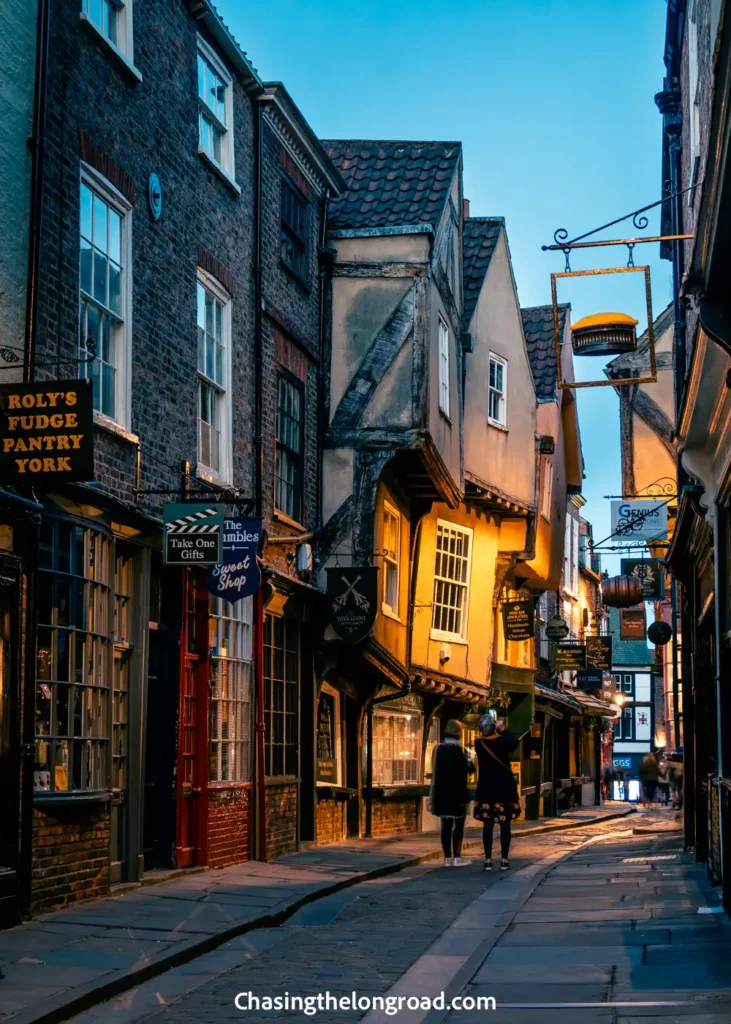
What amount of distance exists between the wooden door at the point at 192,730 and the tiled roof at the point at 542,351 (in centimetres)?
1721

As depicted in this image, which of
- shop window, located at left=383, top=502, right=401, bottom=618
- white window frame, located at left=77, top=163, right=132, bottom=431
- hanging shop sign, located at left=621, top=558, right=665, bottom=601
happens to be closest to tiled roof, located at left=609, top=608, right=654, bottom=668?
hanging shop sign, located at left=621, top=558, right=665, bottom=601

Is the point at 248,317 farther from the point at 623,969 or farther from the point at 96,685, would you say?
the point at 623,969

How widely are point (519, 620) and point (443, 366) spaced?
9180 mm

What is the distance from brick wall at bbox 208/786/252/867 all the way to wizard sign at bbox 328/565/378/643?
3.28m

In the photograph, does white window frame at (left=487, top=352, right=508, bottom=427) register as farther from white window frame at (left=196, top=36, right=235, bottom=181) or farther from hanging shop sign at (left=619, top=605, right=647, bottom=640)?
hanging shop sign at (left=619, top=605, right=647, bottom=640)

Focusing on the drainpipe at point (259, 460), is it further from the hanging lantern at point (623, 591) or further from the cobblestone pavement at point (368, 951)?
the hanging lantern at point (623, 591)

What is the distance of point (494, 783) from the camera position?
15.4 meters

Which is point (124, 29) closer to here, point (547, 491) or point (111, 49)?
point (111, 49)

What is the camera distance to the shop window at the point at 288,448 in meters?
18.0

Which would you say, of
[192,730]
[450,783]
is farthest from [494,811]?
[192,730]

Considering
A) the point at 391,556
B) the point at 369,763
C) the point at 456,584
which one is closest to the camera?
the point at 391,556

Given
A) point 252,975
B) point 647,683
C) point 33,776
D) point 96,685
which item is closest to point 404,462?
point 96,685

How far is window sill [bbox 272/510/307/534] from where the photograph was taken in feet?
57.9

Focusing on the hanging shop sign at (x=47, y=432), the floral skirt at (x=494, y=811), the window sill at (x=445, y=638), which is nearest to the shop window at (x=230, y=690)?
the floral skirt at (x=494, y=811)
